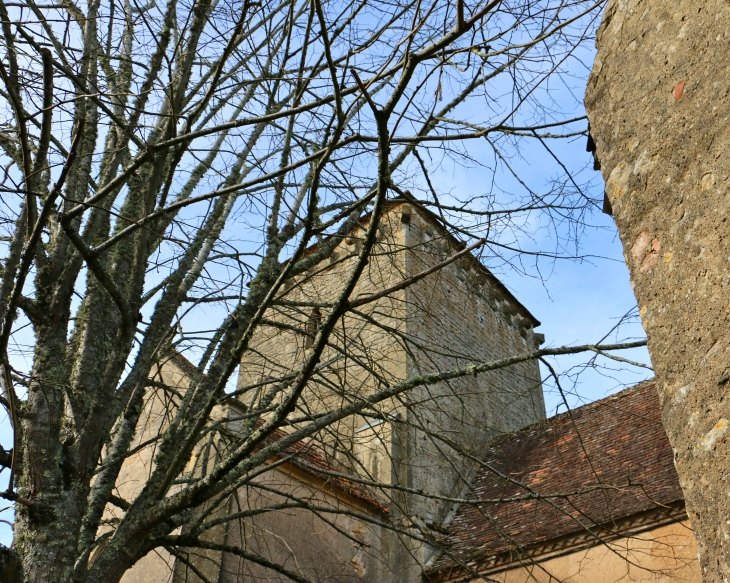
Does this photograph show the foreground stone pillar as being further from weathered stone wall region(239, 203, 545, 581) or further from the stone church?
weathered stone wall region(239, 203, 545, 581)

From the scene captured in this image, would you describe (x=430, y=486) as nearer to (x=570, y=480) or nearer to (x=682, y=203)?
(x=570, y=480)

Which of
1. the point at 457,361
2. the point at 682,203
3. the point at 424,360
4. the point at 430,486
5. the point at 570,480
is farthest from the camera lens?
the point at 457,361

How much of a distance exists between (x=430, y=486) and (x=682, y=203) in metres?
7.87

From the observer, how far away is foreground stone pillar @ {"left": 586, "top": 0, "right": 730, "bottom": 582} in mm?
2064

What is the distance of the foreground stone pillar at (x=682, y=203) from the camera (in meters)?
2.06

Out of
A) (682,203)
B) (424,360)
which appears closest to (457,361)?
(424,360)

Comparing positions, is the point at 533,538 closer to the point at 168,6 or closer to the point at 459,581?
the point at 459,581

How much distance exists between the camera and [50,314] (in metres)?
4.46

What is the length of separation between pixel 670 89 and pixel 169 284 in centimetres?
360

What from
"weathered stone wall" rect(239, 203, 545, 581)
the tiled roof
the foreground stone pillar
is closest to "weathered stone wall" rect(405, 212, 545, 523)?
"weathered stone wall" rect(239, 203, 545, 581)

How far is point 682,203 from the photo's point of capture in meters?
2.45

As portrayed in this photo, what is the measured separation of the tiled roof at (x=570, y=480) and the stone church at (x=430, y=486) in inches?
1.0

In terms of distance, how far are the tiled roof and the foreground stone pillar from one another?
4.26 m

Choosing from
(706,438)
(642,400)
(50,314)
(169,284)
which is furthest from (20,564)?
(642,400)
